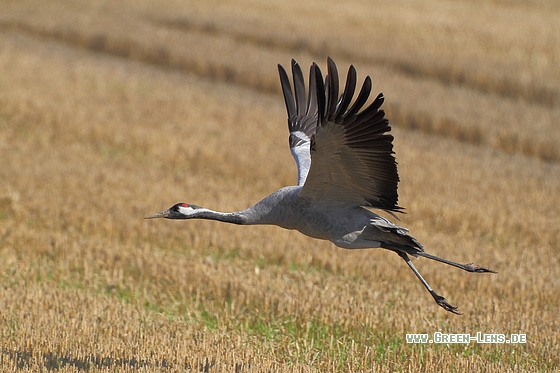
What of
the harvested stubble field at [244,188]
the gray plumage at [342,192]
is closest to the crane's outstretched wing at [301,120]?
the gray plumage at [342,192]

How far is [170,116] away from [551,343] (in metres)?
10.8

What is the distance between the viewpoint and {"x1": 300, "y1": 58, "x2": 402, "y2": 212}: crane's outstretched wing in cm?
526

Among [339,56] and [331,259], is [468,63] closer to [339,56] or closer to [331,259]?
[339,56]

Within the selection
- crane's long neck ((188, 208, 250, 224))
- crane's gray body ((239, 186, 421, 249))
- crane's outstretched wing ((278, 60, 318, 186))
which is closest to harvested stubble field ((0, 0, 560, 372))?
crane's gray body ((239, 186, 421, 249))

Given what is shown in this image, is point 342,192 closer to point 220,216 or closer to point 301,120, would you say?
point 220,216

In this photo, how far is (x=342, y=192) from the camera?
20.0ft

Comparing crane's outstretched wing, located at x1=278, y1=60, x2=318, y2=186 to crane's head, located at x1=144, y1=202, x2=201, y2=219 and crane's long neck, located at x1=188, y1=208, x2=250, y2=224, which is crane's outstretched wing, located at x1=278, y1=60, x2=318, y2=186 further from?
crane's head, located at x1=144, y1=202, x2=201, y2=219

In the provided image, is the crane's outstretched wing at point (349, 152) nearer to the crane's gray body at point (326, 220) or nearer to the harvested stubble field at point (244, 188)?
the crane's gray body at point (326, 220)

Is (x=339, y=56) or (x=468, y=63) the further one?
(x=339, y=56)

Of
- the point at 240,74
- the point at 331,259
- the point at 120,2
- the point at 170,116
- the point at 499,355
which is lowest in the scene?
the point at 499,355

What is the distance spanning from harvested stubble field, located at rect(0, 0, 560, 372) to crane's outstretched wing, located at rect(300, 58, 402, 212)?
1.25 metres

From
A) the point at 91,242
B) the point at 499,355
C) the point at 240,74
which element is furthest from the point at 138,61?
the point at 499,355

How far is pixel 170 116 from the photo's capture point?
15.9 m

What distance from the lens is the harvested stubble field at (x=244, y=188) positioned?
6.48 meters
